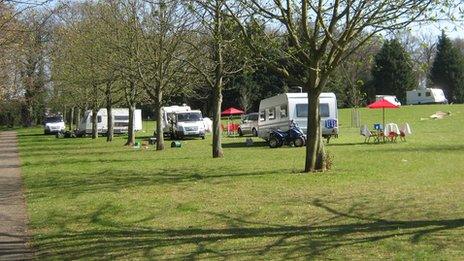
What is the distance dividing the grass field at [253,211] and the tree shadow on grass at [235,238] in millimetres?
13

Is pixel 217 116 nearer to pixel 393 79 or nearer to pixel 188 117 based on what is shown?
pixel 188 117

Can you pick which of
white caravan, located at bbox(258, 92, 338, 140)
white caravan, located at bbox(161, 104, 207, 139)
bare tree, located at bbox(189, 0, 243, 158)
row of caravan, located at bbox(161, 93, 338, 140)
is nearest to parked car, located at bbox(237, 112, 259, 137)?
white caravan, located at bbox(161, 104, 207, 139)

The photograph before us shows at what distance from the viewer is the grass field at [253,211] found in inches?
Answer: 275

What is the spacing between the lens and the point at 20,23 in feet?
44.0

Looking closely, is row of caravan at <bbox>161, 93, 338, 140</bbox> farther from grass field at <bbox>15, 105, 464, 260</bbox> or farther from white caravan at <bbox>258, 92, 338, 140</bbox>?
grass field at <bbox>15, 105, 464, 260</bbox>

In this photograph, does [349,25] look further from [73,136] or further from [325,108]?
[73,136]

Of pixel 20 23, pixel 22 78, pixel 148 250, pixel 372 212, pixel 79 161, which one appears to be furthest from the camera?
pixel 22 78

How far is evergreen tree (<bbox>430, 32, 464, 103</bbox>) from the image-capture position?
78625 millimetres

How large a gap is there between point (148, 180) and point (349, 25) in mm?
6133

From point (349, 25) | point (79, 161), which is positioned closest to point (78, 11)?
point (79, 161)

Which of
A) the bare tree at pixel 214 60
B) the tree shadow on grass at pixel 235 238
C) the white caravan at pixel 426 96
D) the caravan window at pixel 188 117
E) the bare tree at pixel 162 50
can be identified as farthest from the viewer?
the white caravan at pixel 426 96

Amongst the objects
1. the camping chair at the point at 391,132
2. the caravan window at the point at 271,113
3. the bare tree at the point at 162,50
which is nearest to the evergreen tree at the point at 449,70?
the caravan window at the point at 271,113

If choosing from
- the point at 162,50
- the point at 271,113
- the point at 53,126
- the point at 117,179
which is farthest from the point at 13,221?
the point at 53,126

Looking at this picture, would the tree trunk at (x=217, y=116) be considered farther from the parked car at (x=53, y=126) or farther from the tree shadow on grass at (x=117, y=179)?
the parked car at (x=53, y=126)
